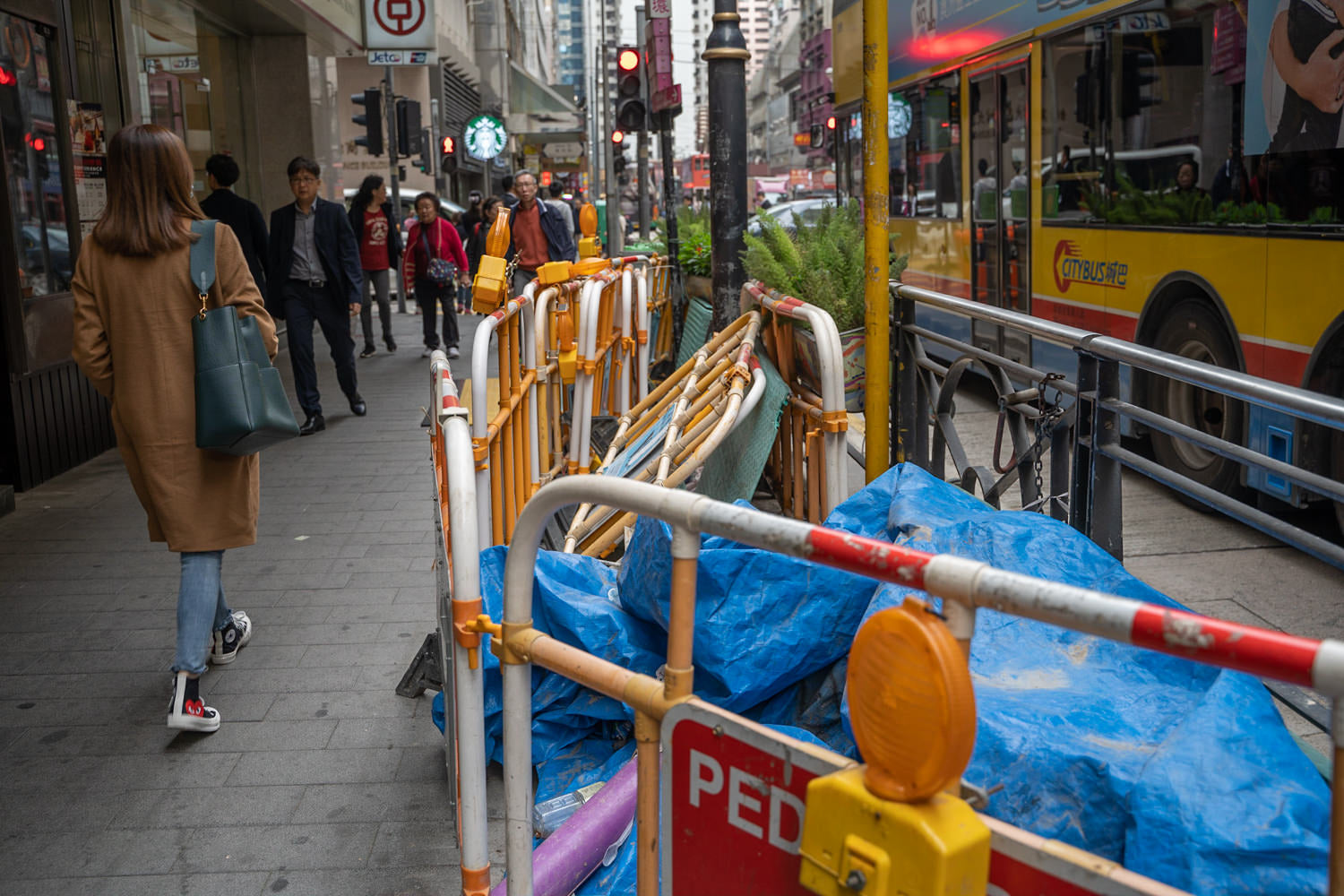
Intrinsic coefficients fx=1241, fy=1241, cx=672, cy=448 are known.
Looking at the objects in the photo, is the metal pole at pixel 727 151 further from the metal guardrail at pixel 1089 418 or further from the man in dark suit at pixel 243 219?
the man in dark suit at pixel 243 219

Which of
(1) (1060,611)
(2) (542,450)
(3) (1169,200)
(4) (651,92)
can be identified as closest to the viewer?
(1) (1060,611)

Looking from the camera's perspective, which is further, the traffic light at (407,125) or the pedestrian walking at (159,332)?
the traffic light at (407,125)

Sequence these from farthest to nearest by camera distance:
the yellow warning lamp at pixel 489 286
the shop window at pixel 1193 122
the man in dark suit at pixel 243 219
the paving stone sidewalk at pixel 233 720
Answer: the man in dark suit at pixel 243 219
the shop window at pixel 1193 122
the yellow warning lamp at pixel 489 286
the paving stone sidewalk at pixel 233 720

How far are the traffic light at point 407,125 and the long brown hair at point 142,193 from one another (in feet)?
43.2

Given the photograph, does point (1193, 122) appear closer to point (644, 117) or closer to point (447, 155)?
point (644, 117)

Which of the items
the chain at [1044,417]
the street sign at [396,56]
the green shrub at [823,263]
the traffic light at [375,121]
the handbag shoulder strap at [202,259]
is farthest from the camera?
the traffic light at [375,121]

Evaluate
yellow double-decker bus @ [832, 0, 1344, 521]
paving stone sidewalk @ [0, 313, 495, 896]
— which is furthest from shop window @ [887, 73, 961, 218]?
A: paving stone sidewalk @ [0, 313, 495, 896]

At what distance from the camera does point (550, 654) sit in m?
2.06

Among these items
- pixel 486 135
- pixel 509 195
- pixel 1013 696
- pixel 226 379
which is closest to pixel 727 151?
pixel 226 379

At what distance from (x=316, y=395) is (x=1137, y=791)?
325 inches

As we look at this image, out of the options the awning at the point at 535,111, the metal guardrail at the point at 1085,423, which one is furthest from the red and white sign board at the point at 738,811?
the awning at the point at 535,111

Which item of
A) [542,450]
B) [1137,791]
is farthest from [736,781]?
[542,450]

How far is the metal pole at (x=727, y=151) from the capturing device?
737 centimetres

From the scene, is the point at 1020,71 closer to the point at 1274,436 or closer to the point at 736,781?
the point at 1274,436
